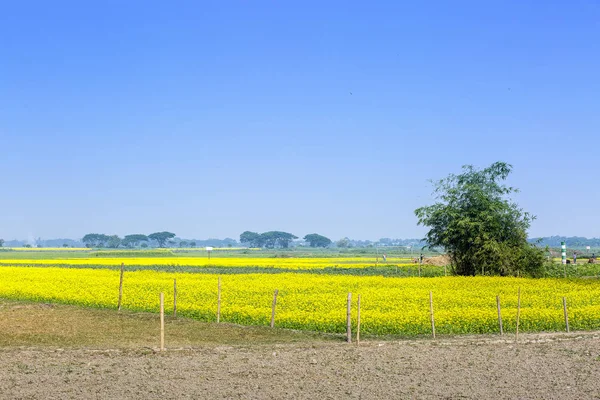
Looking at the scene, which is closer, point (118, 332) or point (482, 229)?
point (118, 332)

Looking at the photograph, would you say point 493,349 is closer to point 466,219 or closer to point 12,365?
point 12,365

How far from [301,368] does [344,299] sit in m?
18.0

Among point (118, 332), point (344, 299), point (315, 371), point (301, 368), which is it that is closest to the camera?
point (315, 371)

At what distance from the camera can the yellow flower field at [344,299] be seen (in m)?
30.4

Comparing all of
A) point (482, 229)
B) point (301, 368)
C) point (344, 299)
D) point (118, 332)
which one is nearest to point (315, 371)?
point (301, 368)

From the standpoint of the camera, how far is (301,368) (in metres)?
20.5

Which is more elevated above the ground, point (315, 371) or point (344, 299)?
point (344, 299)

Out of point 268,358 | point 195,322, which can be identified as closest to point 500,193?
point 195,322

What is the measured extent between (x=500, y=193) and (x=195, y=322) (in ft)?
145

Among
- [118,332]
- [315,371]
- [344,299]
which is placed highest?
[344,299]

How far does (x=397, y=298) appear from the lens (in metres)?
39.3

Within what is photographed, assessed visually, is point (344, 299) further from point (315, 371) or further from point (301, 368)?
point (315, 371)

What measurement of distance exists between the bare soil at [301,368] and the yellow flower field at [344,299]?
9.72ft

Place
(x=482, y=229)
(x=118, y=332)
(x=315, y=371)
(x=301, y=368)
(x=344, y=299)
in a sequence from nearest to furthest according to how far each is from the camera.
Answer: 1. (x=315, y=371)
2. (x=301, y=368)
3. (x=118, y=332)
4. (x=344, y=299)
5. (x=482, y=229)
